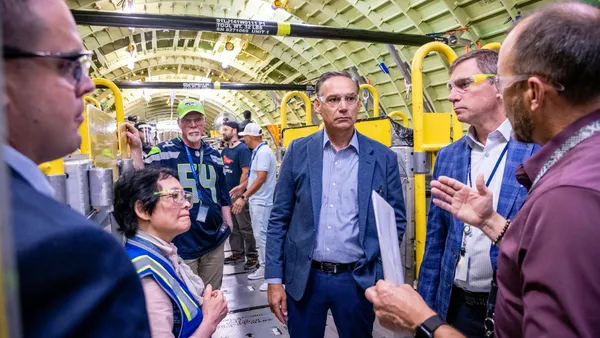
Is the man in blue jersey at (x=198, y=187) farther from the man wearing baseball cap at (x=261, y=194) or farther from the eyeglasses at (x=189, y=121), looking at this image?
the man wearing baseball cap at (x=261, y=194)

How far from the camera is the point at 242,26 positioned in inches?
173

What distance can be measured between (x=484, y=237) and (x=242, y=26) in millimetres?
3505

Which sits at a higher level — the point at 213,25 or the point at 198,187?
the point at 213,25

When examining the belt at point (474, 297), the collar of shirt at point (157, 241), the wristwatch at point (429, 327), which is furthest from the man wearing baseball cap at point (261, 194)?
the wristwatch at point (429, 327)

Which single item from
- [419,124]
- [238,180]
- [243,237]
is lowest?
[243,237]

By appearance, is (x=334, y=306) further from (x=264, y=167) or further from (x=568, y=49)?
(x=264, y=167)

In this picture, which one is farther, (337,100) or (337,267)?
(337,100)

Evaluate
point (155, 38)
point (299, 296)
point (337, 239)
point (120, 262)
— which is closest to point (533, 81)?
point (120, 262)

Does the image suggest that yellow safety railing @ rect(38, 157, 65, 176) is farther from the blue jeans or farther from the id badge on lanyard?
the id badge on lanyard

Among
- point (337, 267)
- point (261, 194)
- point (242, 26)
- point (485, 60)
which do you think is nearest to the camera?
point (485, 60)

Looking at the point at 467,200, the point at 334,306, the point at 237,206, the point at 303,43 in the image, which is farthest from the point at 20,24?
the point at 303,43

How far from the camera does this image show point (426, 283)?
7.25ft

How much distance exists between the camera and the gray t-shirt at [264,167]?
5238mm

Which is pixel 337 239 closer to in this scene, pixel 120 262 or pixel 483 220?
pixel 483 220
